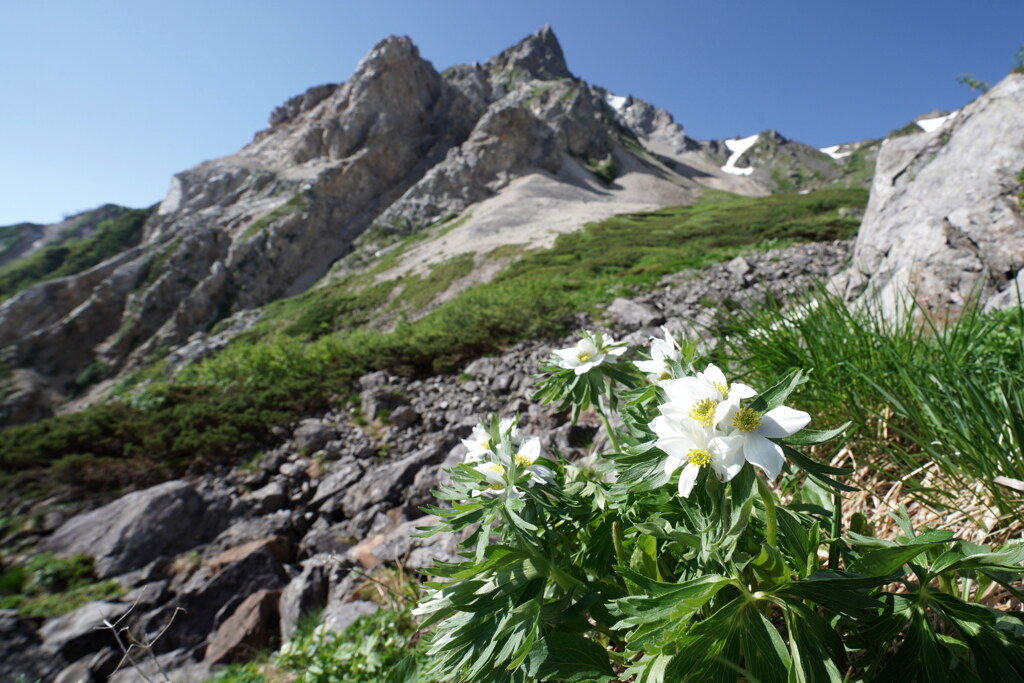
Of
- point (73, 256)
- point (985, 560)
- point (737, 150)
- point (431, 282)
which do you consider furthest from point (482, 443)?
point (737, 150)

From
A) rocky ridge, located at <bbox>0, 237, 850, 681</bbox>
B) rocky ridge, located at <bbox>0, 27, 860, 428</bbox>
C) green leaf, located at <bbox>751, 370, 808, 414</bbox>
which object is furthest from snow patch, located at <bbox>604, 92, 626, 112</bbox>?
green leaf, located at <bbox>751, 370, 808, 414</bbox>

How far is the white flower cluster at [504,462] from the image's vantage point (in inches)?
46.0

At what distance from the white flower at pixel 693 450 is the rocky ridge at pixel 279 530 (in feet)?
6.42

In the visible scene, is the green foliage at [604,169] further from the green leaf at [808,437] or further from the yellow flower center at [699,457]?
the yellow flower center at [699,457]

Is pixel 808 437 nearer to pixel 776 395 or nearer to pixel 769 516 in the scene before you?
pixel 776 395

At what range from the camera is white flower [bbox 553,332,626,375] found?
167cm

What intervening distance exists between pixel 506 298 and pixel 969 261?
9.39 meters

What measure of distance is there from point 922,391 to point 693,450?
152 centimetres

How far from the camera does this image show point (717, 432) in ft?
3.07

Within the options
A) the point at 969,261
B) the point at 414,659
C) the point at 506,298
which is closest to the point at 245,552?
the point at 414,659

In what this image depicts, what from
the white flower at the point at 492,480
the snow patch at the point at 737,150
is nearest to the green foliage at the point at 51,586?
the white flower at the point at 492,480

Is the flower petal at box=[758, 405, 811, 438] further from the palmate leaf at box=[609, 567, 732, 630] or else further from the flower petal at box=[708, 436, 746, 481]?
the palmate leaf at box=[609, 567, 732, 630]

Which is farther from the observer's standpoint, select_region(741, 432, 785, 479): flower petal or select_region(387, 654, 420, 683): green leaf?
select_region(387, 654, 420, 683): green leaf

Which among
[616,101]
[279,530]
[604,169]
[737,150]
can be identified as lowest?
[279,530]
